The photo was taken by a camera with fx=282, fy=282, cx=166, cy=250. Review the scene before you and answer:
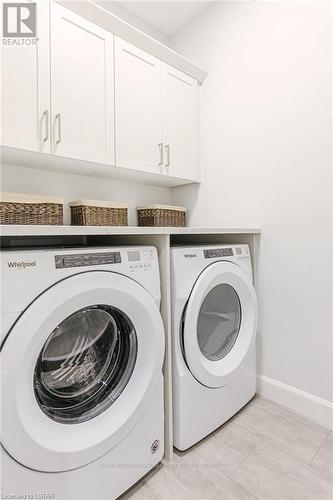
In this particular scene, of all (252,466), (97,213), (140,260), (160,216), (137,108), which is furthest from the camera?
(160,216)

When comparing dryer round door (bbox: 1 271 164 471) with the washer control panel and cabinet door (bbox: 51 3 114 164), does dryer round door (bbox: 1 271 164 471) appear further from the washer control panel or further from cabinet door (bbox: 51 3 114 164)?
cabinet door (bbox: 51 3 114 164)

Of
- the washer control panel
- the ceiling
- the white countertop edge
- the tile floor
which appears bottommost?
the tile floor

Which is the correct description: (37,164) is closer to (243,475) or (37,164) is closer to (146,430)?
(146,430)

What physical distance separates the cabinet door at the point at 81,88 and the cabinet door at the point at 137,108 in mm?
57

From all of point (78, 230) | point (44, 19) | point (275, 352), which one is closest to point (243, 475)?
point (275, 352)

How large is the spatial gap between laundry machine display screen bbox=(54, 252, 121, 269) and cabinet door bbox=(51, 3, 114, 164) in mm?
711

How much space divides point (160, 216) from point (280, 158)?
2.64 ft

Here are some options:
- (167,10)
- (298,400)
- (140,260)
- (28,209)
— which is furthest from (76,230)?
(167,10)

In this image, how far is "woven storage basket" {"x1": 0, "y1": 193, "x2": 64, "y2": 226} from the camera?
3.88 ft

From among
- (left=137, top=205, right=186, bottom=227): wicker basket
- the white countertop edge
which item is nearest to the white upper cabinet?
(left=137, top=205, right=186, bottom=227): wicker basket

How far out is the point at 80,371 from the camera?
3.62ft

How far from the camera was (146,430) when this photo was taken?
1.11 meters

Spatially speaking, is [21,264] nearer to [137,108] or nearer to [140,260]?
[140,260]

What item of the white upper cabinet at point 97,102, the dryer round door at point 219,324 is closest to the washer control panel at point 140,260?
the dryer round door at point 219,324
